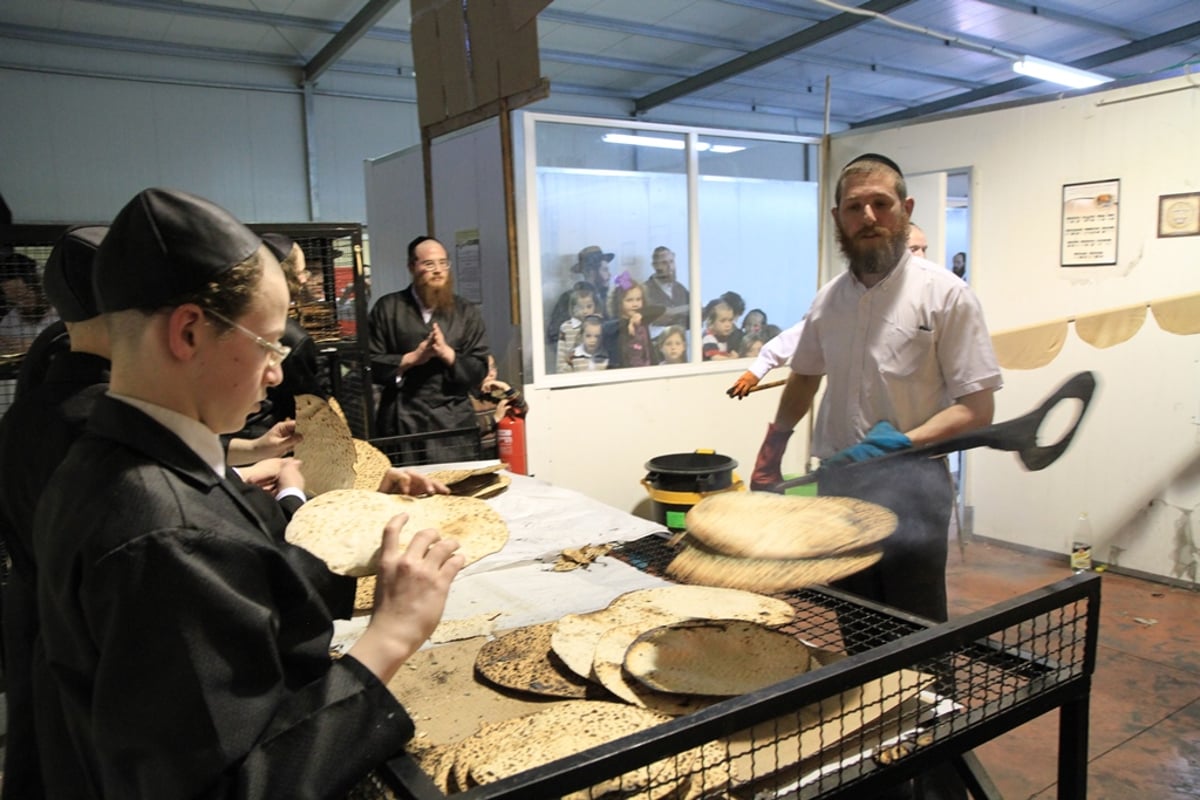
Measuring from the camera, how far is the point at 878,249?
1981mm

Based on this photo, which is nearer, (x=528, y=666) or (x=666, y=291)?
(x=528, y=666)

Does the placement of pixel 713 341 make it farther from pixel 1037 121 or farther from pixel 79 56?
pixel 79 56

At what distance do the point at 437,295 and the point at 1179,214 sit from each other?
3.25 meters

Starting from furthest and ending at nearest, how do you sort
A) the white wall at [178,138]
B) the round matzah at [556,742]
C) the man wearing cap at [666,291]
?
1. the white wall at [178,138]
2. the man wearing cap at [666,291]
3. the round matzah at [556,742]

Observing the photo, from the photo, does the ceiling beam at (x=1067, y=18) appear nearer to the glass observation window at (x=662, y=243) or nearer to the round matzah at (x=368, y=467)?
the glass observation window at (x=662, y=243)

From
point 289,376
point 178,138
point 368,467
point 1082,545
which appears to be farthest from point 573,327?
point 178,138

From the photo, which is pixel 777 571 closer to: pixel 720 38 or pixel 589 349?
pixel 589 349

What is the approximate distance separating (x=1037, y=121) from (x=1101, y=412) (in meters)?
1.46

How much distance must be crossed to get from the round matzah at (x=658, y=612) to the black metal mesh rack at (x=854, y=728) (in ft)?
0.50

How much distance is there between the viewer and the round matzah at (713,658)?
1191mm

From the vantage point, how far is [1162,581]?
151 inches

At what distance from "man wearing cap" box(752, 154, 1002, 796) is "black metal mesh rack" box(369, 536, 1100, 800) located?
52 centimetres

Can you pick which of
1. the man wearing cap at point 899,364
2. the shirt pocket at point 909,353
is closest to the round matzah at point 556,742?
the man wearing cap at point 899,364

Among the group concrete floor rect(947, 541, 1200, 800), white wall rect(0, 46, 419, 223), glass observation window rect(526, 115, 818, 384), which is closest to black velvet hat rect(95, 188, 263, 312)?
concrete floor rect(947, 541, 1200, 800)
